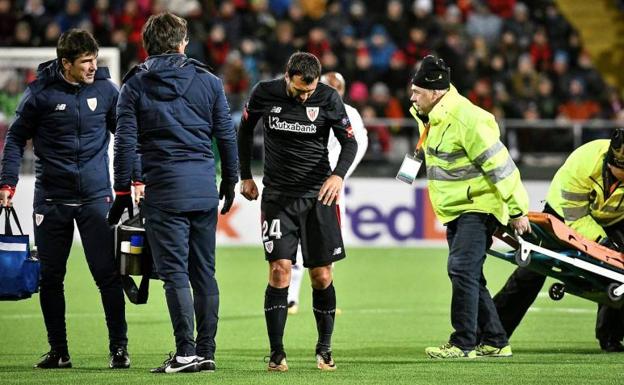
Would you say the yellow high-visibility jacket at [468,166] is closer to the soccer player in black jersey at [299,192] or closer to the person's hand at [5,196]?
the soccer player in black jersey at [299,192]

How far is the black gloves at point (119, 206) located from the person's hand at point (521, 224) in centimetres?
262

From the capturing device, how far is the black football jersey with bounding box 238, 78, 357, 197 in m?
8.62

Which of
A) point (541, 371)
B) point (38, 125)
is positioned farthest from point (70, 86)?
point (541, 371)

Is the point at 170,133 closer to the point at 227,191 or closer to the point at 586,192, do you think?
the point at 227,191

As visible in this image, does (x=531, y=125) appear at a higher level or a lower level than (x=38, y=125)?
lower

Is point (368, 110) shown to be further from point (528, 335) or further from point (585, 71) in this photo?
point (528, 335)

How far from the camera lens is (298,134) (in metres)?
8.65

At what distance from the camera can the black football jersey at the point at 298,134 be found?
28.3 feet

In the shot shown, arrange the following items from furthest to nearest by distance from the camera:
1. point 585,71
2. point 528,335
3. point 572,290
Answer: point 585,71 → point 528,335 → point 572,290

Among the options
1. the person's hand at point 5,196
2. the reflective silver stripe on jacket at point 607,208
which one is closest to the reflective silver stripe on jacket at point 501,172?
the reflective silver stripe on jacket at point 607,208

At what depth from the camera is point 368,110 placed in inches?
821

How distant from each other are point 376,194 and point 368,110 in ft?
5.72

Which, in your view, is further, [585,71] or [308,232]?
[585,71]

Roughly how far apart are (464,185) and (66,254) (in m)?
2.76
